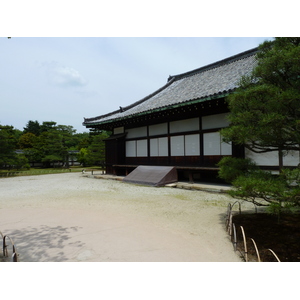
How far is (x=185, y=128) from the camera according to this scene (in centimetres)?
1128

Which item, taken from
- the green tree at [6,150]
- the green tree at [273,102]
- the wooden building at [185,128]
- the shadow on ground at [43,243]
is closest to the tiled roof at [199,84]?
the wooden building at [185,128]

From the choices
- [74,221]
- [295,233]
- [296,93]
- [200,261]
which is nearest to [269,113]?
[296,93]

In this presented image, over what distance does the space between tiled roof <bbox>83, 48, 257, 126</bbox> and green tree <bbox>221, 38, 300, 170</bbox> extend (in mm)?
4432

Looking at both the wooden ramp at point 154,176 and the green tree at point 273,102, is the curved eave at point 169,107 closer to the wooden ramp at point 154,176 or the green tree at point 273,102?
the wooden ramp at point 154,176

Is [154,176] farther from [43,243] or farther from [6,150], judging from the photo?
[6,150]

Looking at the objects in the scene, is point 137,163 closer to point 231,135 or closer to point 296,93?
point 231,135

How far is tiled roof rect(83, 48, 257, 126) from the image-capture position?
1082 centimetres

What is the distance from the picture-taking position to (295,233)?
13.3 ft

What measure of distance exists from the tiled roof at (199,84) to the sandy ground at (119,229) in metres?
4.90

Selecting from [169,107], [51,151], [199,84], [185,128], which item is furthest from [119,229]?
[51,151]

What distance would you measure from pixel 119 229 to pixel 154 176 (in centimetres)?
671

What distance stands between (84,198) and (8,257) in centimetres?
447

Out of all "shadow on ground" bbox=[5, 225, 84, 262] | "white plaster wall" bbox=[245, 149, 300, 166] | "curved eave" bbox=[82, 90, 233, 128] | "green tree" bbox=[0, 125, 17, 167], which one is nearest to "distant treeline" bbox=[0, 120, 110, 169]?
"green tree" bbox=[0, 125, 17, 167]

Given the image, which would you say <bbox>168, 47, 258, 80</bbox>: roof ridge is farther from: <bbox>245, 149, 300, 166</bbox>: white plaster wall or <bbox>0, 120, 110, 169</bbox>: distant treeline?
<bbox>0, 120, 110, 169</bbox>: distant treeline
